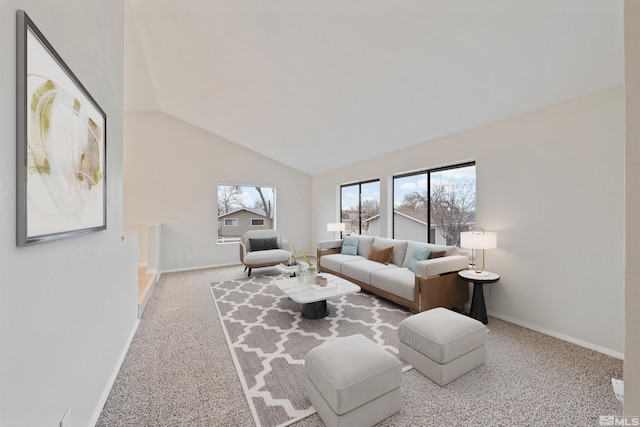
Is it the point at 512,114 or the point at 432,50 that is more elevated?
the point at 432,50

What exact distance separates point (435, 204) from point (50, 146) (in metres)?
4.34

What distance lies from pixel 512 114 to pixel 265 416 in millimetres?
3804

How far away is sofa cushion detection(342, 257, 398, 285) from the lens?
3.78 metres

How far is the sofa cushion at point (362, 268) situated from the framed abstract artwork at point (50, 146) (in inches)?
125

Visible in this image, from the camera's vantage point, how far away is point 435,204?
413 centimetres

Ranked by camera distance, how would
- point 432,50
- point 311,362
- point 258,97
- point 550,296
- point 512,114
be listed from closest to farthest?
point 311,362 → point 432,50 → point 550,296 → point 512,114 → point 258,97

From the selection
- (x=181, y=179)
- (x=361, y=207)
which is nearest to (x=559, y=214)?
(x=361, y=207)

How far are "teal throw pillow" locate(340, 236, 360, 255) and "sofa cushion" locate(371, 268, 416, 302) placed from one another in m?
1.22

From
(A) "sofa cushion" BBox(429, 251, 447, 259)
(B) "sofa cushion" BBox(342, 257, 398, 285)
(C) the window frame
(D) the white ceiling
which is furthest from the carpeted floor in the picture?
(D) the white ceiling

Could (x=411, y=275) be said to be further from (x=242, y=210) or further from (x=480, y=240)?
(x=242, y=210)

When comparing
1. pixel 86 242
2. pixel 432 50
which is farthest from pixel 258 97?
pixel 86 242

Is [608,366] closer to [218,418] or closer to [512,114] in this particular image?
[512,114]

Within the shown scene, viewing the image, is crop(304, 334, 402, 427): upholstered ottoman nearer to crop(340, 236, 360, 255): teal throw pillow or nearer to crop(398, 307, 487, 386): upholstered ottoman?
crop(398, 307, 487, 386): upholstered ottoman

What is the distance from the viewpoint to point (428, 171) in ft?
13.8
